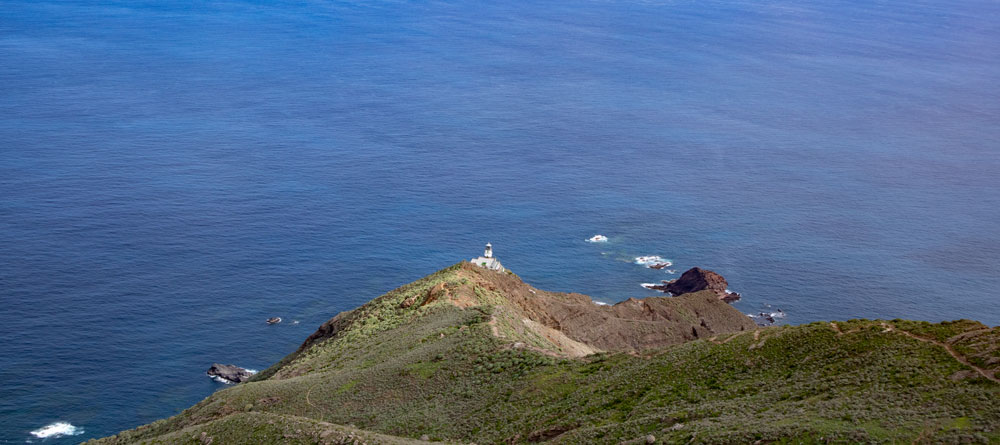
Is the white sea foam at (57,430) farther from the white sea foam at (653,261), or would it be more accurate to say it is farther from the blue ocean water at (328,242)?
the white sea foam at (653,261)

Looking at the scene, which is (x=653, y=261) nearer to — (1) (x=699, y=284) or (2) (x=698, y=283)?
(2) (x=698, y=283)

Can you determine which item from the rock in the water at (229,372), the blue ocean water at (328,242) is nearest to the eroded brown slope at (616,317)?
the blue ocean water at (328,242)

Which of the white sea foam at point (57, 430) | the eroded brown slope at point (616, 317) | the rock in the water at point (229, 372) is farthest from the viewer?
the rock in the water at point (229, 372)

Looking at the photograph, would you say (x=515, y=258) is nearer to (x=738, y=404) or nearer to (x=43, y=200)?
(x=43, y=200)

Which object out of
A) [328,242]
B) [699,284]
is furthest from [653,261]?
[328,242]

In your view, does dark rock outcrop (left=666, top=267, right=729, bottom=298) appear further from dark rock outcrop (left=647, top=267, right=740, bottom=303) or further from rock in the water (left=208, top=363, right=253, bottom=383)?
rock in the water (left=208, top=363, right=253, bottom=383)
